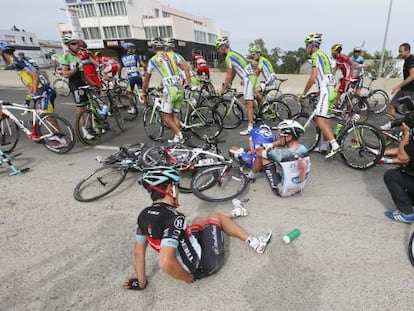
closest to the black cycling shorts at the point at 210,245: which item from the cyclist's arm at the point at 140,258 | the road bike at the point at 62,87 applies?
the cyclist's arm at the point at 140,258

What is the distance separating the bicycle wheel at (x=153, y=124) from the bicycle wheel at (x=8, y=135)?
312 cm

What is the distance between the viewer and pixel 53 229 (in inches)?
133

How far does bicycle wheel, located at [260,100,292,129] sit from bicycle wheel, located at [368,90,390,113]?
130 inches

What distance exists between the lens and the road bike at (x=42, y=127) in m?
5.48

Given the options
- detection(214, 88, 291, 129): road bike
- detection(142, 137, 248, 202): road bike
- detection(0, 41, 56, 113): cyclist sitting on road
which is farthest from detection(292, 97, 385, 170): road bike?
detection(0, 41, 56, 113): cyclist sitting on road

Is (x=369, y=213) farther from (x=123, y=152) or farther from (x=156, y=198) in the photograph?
(x=123, y=152)

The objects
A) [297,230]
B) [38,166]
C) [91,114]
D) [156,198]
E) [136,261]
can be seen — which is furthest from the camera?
[91,114]

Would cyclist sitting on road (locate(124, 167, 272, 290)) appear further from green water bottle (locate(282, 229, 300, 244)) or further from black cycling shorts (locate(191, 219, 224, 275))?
green water bottle (locate(282, 229, 300, 244))

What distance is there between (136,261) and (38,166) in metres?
4.17

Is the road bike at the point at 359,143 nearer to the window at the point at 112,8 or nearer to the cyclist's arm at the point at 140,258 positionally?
the cyclist's arm at the point at 140,258

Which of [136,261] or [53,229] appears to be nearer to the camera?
[136,261]

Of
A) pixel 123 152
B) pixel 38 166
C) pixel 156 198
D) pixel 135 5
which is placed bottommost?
pixel 38 166

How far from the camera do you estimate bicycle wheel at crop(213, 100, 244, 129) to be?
6.97 metres

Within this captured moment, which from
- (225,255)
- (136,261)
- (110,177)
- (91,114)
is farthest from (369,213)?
(91,114)
